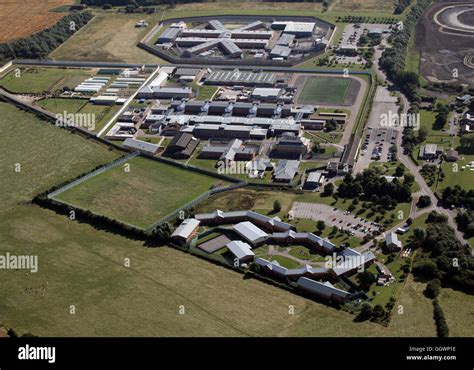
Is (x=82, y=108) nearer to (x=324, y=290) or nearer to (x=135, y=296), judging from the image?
(x=135, y=296)

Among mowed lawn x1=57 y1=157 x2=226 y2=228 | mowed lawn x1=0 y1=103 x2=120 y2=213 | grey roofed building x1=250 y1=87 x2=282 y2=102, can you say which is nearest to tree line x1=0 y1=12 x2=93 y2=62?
mowed lawn x1=0 y1=103 x2=120 y2=213

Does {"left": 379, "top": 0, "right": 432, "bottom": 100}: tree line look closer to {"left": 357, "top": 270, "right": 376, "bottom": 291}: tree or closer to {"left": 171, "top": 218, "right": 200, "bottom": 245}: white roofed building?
{"left": 171, "top": 218, "right": 200, "bottom": 245}: white roofed building

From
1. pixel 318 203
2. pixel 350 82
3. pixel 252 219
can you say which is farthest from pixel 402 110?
pixel 252 219

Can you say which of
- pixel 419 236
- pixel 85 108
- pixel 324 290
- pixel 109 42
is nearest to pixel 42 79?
pixel 85 108

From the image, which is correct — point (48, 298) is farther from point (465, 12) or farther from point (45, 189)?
point (465, 12)

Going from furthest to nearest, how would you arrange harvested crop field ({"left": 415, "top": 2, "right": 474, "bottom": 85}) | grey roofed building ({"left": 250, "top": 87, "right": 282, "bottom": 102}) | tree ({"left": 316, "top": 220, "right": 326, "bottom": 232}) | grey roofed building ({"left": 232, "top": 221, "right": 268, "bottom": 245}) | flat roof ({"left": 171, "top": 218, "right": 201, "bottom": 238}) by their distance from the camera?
harvested crop field ({"left": 415, "top": 2, "right": 474, "bottom": 85})
grey roofed building ({"left": 250, "top": 87, "right": 282, "bottom": 102})
tree ({"left": 316, "top": 220, "right": 326, "bottom": 232})
flat roof ({"left": 171, "top": 218, "right": 201, "bottom": 238})
grey roofed building ({"left": 232, "top": 221, "right": 268, "bottom": 245})

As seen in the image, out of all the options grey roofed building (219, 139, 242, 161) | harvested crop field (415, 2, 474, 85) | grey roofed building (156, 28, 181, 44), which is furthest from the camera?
grey roofed building (156, 28, 181, 44)
